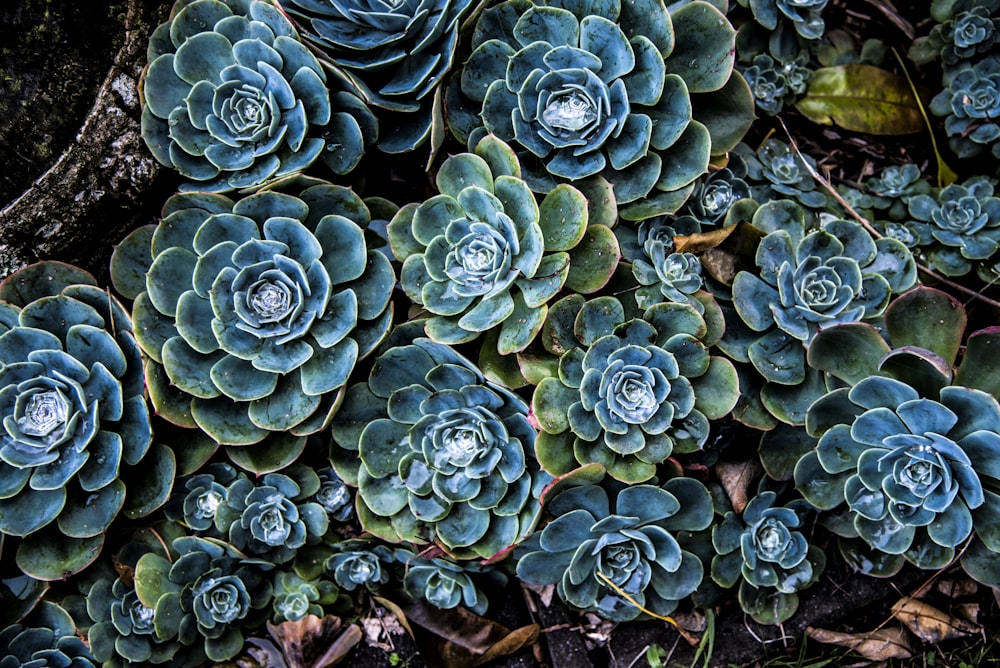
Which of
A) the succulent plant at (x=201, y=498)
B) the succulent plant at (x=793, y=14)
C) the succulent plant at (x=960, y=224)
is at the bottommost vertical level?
the succulent plant at (x=201, y=498)

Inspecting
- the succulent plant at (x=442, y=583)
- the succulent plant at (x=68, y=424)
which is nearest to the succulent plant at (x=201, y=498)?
the succulent plant at (x=68, y=424)

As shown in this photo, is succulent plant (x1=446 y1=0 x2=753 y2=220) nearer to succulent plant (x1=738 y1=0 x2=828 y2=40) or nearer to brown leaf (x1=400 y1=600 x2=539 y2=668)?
succulent plant (x1=738 y1=0 x2=828 y2=40)

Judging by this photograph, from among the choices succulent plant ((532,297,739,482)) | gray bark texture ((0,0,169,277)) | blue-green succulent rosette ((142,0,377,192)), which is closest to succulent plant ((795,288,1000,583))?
succulent plant ((532,297,739,482))

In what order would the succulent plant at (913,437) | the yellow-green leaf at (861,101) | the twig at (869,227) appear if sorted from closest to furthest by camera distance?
1. the succulent plant at (913,437)
2. the twig at (869,227)
3. the yellow-green leaf at (861,101)

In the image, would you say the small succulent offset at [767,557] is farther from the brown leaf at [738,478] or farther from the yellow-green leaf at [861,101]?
the yellow-green leaf at [861,101]

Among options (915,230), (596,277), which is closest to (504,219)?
(596,277)

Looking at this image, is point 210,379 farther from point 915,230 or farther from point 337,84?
point 915,230
